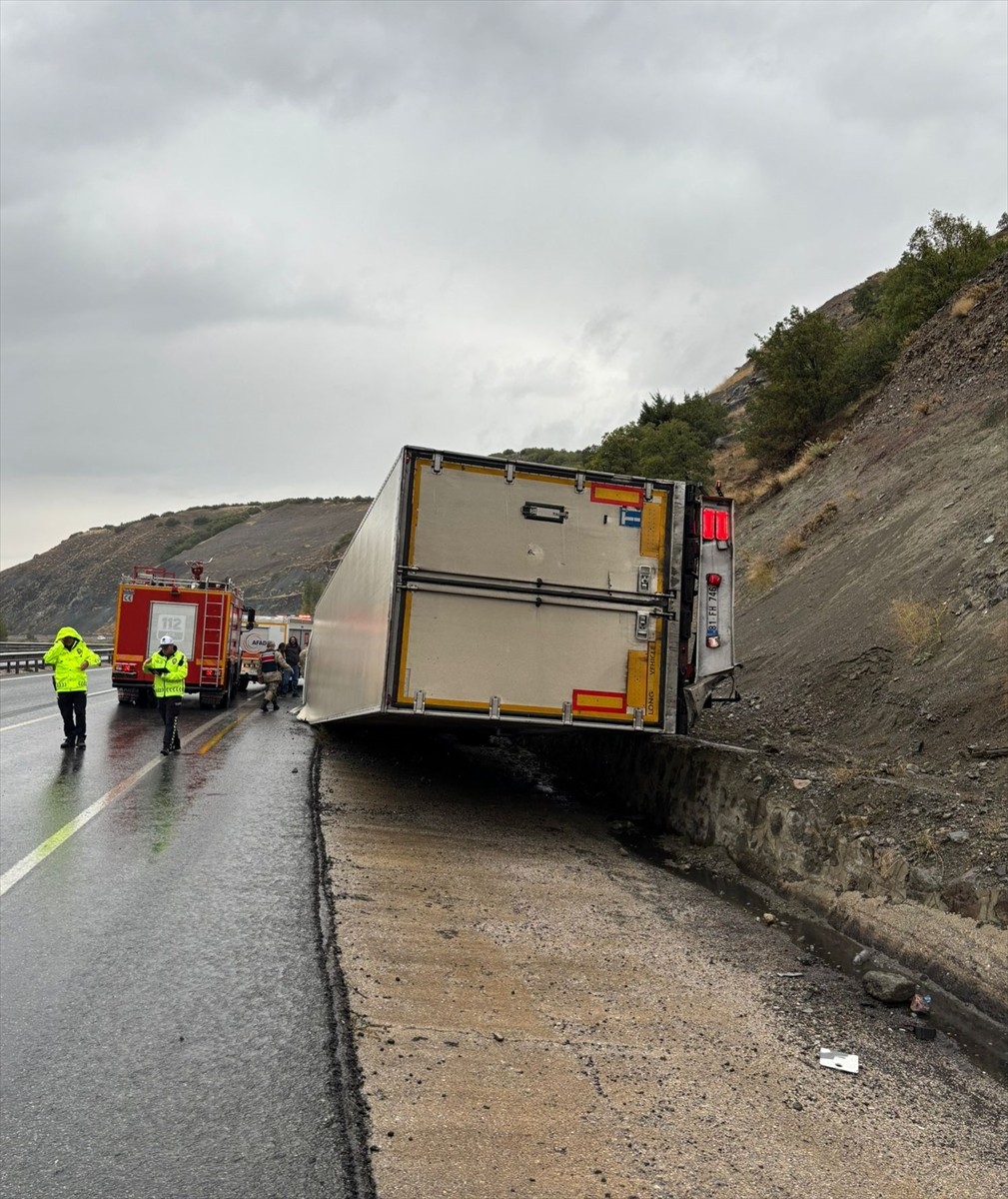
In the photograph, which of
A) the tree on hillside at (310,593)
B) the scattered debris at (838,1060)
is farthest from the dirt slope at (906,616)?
the tree on hillside at (310,593)

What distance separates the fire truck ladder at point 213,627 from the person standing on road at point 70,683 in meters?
8.80

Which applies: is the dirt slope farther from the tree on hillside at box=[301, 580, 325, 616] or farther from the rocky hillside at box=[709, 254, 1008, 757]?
the tree on hillside at box=[301, 580, 325, 616]

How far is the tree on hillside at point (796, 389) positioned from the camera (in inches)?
1144

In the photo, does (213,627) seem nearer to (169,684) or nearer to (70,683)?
(70,683)

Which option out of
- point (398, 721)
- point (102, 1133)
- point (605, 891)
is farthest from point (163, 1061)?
point (398, 721)

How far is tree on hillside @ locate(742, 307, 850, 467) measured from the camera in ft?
95.3

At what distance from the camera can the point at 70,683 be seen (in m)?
14.4

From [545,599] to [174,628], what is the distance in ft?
55.1

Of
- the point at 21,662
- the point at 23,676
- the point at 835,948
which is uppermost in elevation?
the point at 21,662

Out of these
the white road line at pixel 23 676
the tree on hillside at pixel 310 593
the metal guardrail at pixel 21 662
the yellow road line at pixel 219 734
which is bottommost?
the yellow road line at pixel 219 734

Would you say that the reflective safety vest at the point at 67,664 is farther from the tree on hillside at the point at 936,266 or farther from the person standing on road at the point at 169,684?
the tree on hillside at the point at 936,266

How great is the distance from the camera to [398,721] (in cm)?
984

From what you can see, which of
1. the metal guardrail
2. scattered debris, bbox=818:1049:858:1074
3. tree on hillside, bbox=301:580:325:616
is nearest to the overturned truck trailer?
scattered debris, bbox=818:1049:858:1074

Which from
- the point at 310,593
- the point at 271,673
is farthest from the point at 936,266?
the point at 310,593
